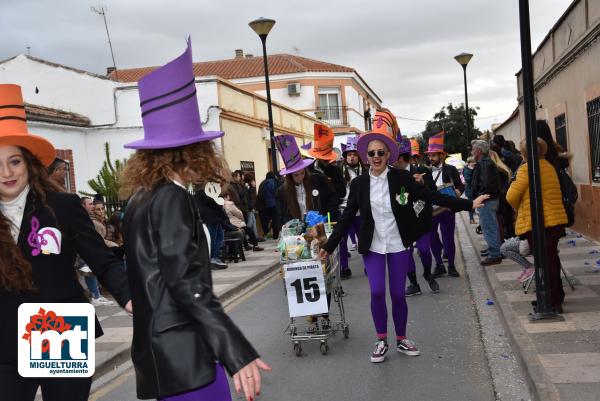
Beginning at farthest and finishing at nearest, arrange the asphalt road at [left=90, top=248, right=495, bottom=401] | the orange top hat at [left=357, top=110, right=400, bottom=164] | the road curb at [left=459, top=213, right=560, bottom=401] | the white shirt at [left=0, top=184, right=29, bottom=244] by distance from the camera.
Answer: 1. the orange top hat at [left=357, top=110, right=400, bottom=164]
2. the asphalt road at [left=90, top=248, right=495, bottom=401]
3. the road curb at [left=459, top=213, right=560, bottom=401]
4. the white shirt at [left=0, top=184, right=29, bottom=244]

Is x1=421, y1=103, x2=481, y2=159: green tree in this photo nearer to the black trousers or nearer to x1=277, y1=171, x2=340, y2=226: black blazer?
x1=277, y1=171, x2=340, y2=226: black blazer

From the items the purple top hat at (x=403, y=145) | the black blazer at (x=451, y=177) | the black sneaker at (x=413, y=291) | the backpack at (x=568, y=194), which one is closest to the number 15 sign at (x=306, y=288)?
the backpack at (x=568, y=194)

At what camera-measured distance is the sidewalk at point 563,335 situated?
4.84 m

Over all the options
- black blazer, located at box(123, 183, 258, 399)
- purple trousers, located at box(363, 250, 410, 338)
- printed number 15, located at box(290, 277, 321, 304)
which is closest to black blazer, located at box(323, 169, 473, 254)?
purple trousers, located at box(363, 250, 410, 338)

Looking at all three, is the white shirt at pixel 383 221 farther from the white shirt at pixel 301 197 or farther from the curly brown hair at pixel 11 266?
the curly brown hair at pixel 11 266

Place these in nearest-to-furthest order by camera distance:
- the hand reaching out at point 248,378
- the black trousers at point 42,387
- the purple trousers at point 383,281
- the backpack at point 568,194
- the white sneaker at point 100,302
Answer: the hand reaching out at point 248,378 → the black trousers at point 42,387 → the purple trousers at point 383,281 → the backpack at point 568,194 → the white sneaker at point 100,302

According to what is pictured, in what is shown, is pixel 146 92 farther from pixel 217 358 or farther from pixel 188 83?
pixel 217 358

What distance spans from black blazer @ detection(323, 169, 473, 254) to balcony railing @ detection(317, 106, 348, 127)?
4847 cm

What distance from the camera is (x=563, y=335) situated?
623 cm

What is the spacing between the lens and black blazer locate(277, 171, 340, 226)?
7.98 meters

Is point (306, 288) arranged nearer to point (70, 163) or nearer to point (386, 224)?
point (386, 224)

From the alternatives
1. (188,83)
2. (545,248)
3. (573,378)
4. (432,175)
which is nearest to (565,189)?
(545,248)

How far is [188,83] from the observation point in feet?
9.84

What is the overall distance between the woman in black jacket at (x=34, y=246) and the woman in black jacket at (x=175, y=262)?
0.49 metres
